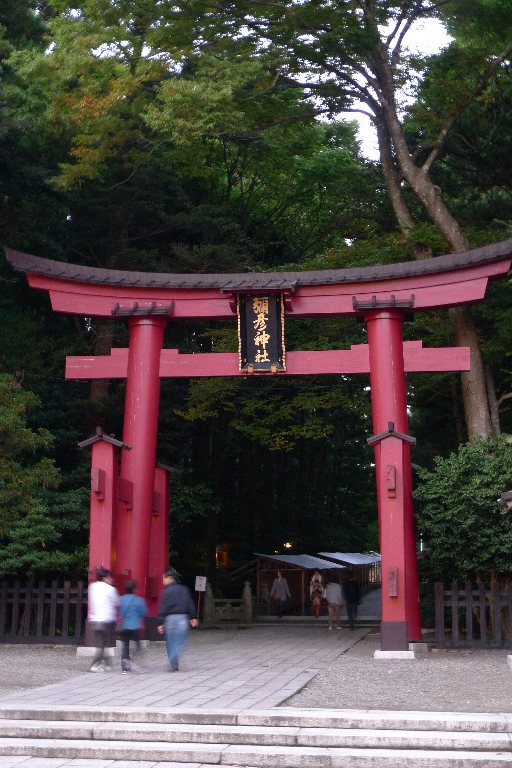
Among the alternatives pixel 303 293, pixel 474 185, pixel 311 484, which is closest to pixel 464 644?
pixel 303 293

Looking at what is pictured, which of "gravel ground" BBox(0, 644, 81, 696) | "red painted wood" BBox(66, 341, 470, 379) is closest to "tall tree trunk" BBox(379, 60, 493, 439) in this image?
"red painted wood" BBox(66, 341, 470, 379)

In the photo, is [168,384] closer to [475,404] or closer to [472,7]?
[475,404]

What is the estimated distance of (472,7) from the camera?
20.5m

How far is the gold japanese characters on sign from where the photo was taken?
17.1 metres

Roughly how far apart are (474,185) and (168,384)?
1058cm

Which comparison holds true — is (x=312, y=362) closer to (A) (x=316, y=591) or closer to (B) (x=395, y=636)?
(B) (x=395, y=636)

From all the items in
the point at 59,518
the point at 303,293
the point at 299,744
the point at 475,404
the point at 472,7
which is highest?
the point at 472,7

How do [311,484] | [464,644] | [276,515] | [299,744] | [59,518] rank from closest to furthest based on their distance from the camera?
[299,744] < [464,644] < [59,518] < [276,515] < [311,484]

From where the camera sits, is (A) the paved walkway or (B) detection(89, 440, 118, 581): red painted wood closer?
(A) the paved walkway

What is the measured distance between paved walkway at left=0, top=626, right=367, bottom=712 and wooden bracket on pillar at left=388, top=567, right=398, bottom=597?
4.87 feet

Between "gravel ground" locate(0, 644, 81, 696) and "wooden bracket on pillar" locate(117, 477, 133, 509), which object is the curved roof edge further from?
"gravel ground" locate(0, 644, 81, 696)

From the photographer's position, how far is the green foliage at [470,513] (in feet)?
53.8

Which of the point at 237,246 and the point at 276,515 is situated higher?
the point at 237,246

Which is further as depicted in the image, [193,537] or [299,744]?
[193,537]
